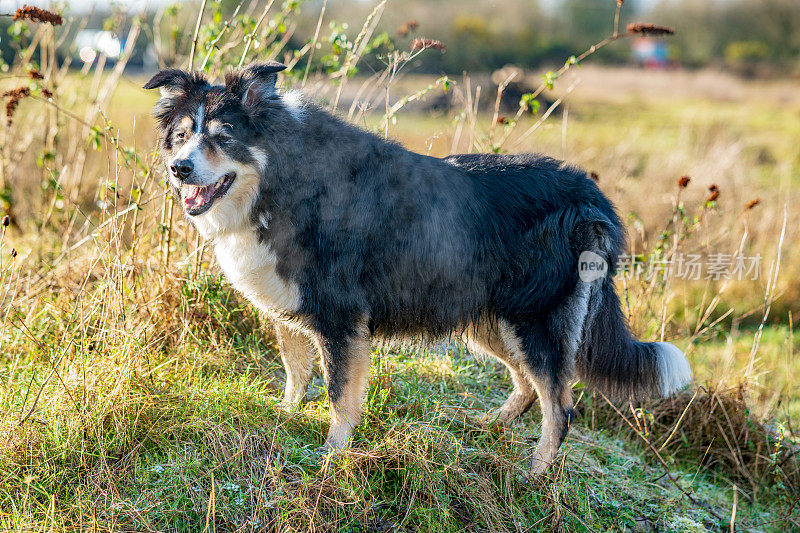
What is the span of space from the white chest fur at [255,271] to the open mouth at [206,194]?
260 millimetres

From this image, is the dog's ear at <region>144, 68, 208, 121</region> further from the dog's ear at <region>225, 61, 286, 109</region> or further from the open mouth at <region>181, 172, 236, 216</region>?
the open mouth at <region>181, 172, 236, 216</region>

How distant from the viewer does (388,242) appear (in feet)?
11.9

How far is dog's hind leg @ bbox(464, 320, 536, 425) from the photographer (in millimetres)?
3883

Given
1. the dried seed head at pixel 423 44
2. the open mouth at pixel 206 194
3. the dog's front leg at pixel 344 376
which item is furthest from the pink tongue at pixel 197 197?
the dried seed head at pixel 423 44

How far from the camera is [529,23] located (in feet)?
88.6

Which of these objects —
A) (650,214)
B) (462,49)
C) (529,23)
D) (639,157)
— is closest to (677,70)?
(529,23)

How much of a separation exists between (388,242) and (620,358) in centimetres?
159

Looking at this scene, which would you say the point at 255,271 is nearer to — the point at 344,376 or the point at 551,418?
the point at 344,376

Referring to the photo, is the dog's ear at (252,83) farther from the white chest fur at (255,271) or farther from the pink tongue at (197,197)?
the white chest fur at (255,271)

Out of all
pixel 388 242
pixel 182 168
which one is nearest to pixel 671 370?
pixel 388 242

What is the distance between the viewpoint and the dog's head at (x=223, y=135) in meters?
3.29

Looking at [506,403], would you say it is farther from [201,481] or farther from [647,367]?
[201,481]

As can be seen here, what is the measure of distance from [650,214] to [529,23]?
20.1m

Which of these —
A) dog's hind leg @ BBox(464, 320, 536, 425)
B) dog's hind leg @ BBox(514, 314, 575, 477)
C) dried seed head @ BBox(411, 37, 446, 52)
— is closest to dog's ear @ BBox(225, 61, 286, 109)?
dried seed head @ BBox(411, 37, 446, 52)
